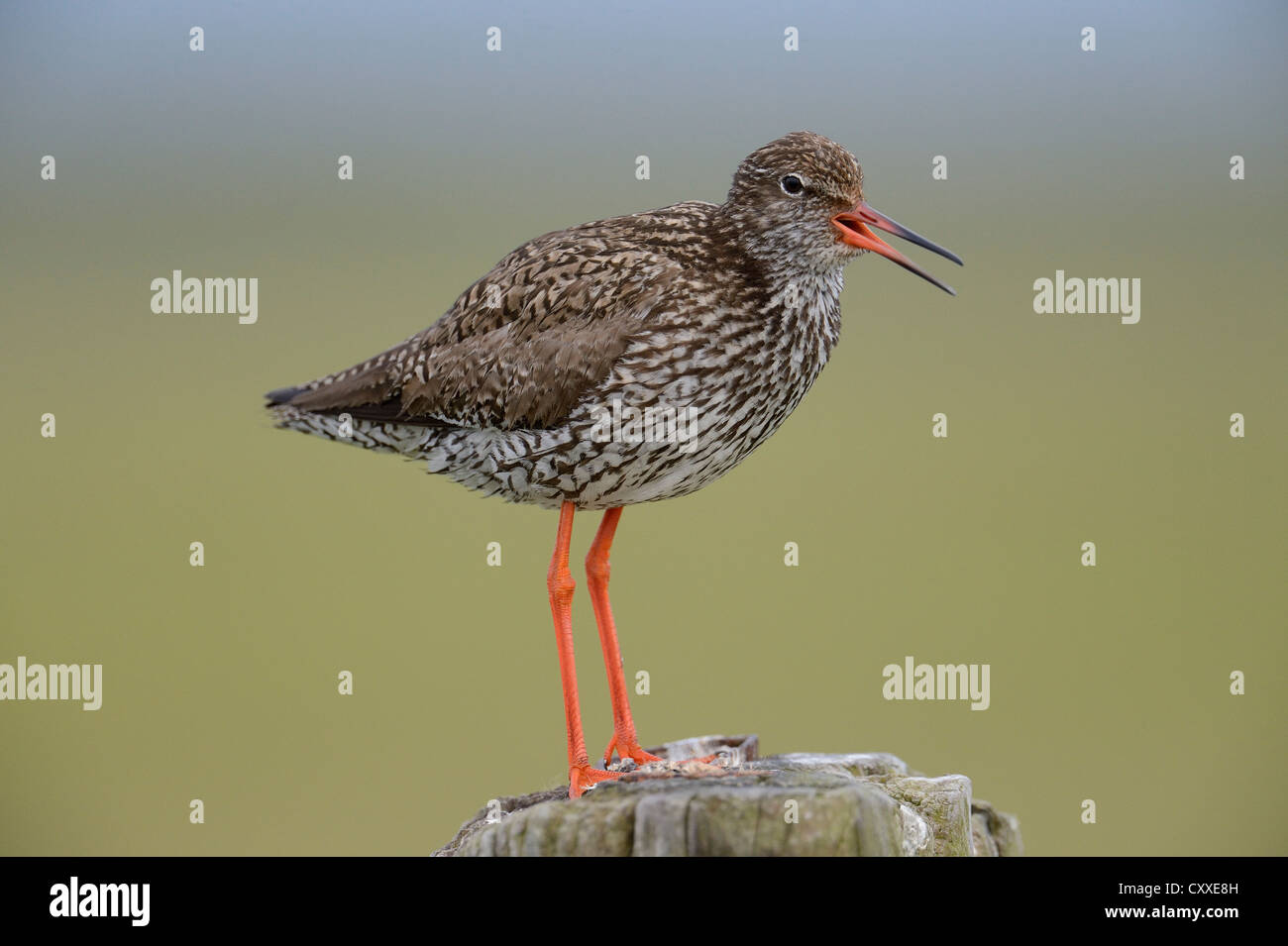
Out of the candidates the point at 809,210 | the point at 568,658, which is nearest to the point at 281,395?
the point at 568,658

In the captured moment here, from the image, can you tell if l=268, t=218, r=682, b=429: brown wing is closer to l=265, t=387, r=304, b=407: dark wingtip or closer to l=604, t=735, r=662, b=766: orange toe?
l=265, t=387, r=304, b=407: dark wingtip

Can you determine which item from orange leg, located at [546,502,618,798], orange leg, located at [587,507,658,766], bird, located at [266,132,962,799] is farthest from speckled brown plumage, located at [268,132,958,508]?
orange leg, located at [587,507,658,766]

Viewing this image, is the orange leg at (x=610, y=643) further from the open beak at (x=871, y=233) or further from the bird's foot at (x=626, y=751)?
the open beak at (x=871, y=233)

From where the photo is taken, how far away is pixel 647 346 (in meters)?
8.13

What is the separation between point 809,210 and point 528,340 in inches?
78.8

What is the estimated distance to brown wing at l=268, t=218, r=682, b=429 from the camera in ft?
27.2

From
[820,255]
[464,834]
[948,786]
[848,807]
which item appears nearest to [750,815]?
[848,807]

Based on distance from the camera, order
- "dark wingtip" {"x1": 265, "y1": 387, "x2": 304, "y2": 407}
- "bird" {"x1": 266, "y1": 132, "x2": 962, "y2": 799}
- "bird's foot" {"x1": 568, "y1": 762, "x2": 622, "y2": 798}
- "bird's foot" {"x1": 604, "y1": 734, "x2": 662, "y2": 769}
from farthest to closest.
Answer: "dark wingtip" {"x1": 265, "y1": 387, "x2": 304, "y2": 407} → "bird's foot" {"x1": 604, "y1": 734, "x2": 662, "y2": 769} → "bird's foot" {"x1": 568, "y1": 762, "x2": 622, "y2": 798} → "bird" {"x1": 266, "y1": 132, "x2": 962, "y2": 799}

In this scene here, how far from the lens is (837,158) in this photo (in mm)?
8195

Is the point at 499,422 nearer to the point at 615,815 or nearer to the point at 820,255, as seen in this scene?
the point at 820,255

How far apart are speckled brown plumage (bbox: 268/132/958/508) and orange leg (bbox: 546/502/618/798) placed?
34cm

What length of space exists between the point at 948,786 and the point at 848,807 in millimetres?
2024

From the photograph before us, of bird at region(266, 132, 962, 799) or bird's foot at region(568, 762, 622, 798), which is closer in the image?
bird at region(266, 132, 962, 799)

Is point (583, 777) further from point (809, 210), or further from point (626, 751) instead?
point (809, 210)
